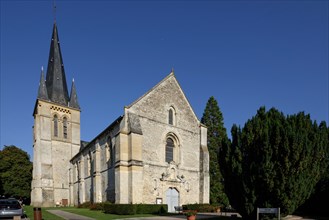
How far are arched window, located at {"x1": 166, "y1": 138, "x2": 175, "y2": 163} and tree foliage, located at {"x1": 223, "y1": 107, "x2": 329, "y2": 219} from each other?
13.2m

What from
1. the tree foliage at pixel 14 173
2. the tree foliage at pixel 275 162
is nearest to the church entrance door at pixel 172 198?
the tree foliage at pixel 275 162

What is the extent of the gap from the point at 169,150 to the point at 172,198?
499 centimetres

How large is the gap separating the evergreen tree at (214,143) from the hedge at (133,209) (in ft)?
48.3

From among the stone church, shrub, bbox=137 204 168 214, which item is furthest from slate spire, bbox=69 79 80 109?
shrub, bbox=137 204 168 214

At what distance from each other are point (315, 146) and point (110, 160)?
66.3 ft

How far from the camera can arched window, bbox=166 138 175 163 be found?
32.4 metres

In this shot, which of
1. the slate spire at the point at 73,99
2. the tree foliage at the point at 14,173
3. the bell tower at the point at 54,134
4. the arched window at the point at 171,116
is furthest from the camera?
the slate spire at the point at 73,99

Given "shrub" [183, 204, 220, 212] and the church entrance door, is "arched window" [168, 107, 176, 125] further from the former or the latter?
"shrub" [183, 204, 220, 212]

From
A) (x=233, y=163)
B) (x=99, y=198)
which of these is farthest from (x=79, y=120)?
(x=233, y=163)

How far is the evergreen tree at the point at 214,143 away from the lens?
40622 mm

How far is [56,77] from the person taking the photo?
53500mm

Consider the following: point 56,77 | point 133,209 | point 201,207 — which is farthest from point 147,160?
point 56,77

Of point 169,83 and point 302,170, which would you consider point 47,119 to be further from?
point 302,170

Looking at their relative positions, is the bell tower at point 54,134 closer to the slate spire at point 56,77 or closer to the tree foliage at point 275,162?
the slate spire at point 56,77
